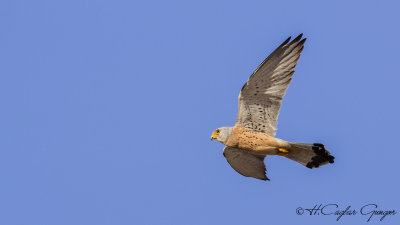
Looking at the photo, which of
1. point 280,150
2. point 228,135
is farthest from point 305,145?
point 228,135

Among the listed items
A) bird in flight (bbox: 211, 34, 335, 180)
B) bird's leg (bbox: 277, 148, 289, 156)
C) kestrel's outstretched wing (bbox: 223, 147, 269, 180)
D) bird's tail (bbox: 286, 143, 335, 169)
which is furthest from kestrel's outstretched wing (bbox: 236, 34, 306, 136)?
kestrel's outstretched wing (bbox: 223, 147, 269, 180)

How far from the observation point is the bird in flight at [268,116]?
13484mm

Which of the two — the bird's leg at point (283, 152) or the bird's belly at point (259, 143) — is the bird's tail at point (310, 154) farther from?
the bird's belly at point (259, 143)

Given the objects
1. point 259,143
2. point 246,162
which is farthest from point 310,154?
point 246,162

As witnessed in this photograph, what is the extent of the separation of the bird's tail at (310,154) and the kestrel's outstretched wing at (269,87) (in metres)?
0.63

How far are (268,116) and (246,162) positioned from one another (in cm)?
158

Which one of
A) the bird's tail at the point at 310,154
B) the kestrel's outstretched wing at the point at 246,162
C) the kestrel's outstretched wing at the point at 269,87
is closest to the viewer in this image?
the kestrel's outstretched wing at the point at 269,87

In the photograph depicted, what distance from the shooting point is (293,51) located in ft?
44.2

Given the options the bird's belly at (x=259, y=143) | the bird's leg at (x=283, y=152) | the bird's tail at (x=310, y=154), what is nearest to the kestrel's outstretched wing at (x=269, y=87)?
the bird's belly at (x=259, y=143)

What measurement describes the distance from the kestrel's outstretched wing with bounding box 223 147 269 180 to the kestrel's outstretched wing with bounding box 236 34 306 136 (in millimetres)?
1042

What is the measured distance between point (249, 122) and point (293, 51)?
1892 mm

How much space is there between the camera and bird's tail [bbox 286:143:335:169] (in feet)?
45.2

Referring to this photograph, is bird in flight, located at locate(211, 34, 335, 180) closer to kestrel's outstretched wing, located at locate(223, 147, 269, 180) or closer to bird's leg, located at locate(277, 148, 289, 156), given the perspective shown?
bird's leg, located at locate(277, 148, 289, 156)

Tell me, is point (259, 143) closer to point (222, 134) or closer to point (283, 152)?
point (283, 152)
